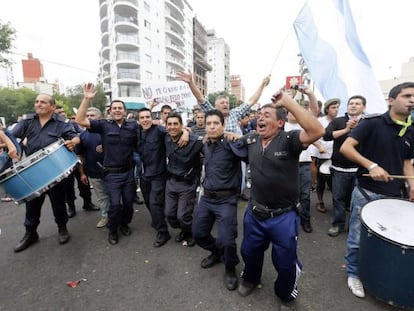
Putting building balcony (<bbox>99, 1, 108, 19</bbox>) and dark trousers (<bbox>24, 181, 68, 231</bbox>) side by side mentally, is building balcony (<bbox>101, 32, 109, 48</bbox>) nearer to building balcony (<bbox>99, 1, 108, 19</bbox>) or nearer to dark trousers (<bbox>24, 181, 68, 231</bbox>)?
building balcony (<bbox>99, 1, 108, 19</bbox>)

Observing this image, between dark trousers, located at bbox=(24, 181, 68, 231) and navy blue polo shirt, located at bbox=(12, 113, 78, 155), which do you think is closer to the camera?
navy blue polo shirt, located at bbox=(12, 113, 78, 155)

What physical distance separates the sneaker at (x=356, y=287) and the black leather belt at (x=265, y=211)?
1.23 metres

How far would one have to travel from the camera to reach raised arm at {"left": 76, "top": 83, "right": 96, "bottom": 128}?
342 centimetres

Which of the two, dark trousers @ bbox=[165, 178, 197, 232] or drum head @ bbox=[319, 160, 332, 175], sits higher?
drum head @ bbox=[319, 160, 332, 175]

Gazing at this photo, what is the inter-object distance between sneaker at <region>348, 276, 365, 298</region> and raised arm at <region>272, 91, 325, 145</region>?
1811 mm

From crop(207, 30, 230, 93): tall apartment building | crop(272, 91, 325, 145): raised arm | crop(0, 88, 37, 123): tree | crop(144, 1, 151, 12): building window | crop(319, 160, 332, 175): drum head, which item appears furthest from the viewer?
crop(207, 30, 230, 93): tall apartment building

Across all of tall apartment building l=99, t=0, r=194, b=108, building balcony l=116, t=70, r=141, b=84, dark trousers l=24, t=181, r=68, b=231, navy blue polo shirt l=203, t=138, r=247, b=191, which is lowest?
dark trousers l=24, t=181, r=68, b=231

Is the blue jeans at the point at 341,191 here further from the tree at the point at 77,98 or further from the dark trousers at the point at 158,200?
the tree at the point at 77,98

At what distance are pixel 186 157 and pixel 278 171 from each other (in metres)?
1.58

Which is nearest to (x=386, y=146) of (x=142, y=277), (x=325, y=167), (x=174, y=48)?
(x=325, y=167)

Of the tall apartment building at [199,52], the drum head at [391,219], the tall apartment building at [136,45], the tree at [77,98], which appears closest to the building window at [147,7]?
the tall apartment building at [136,45]

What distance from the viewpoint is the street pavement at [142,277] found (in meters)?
2.60

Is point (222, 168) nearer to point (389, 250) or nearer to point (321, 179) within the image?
point (389, 250)

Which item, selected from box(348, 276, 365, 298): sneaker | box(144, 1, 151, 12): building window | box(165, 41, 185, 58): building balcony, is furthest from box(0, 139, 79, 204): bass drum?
box(165, 41, 185, 58): building balcony
